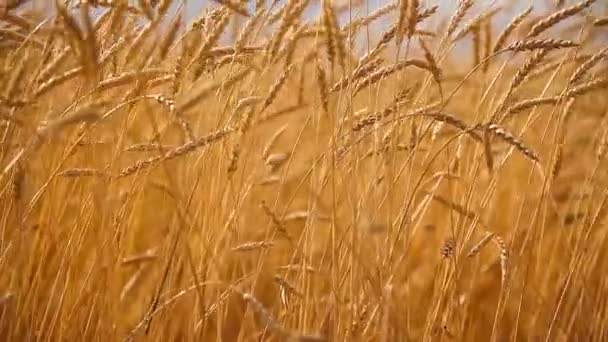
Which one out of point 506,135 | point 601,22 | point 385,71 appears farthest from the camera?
point 601,22

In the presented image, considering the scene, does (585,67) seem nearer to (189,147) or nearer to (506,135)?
(506,135)

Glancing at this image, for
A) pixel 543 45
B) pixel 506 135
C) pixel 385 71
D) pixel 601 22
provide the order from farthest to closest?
pixel 601 22 < pixel 385 71 < pixel 543 45 < pixel 506 135

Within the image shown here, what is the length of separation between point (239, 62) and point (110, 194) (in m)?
0.39

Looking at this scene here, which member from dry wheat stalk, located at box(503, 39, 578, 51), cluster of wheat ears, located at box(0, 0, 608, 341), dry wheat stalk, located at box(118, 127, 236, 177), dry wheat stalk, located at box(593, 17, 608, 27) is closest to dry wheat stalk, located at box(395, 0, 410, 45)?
cluster of wheat ears, located at box(0, 0, 608, 341)

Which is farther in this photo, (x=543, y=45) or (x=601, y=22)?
(x=601, y=22)

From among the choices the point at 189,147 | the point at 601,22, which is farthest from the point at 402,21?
the point at 601,22

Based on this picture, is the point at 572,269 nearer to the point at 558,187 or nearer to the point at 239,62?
the point at 239,62

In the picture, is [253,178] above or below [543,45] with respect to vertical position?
below

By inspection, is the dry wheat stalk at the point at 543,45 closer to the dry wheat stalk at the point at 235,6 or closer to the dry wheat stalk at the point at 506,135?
the dry wheat stalk at the point at 506,135

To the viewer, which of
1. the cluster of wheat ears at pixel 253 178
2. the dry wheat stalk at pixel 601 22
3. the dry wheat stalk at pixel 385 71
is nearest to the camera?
the cluster of wheat ears at pixel 253 178

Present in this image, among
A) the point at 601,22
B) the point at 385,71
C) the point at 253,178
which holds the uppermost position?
the point at 601,22

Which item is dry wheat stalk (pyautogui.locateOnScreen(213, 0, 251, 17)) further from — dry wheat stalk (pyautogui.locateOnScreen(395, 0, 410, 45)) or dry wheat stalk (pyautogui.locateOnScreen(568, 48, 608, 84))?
dry wheat stalk (pyautogui.locateOnScreen(568, 48, 608, 84))

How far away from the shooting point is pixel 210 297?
1.30 metres

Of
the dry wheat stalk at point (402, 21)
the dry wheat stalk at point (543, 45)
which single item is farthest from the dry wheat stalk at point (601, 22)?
the dry wheat stalk at point (402, 21)
